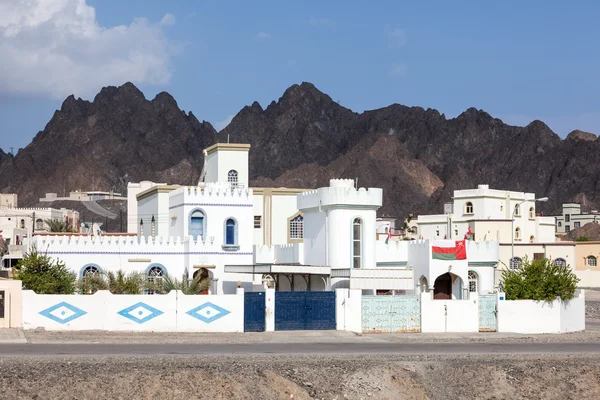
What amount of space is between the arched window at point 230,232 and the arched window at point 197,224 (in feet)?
3.98

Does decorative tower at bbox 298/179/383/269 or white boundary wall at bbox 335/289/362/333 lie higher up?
decorative tower at bbox 298/179/383/269

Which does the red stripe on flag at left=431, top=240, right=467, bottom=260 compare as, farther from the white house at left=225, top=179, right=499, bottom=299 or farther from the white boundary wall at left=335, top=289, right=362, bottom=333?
the white boundary wall at left=335, top=289, right=362, bottom=333

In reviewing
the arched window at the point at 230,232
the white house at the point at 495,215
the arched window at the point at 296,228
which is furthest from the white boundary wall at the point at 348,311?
the white house at the point at 495,215

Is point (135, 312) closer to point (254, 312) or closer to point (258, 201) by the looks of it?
point (254, 312)

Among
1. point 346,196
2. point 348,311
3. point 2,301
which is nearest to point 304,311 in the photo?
point 348,311

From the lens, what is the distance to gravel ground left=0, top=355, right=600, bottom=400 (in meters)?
23.3

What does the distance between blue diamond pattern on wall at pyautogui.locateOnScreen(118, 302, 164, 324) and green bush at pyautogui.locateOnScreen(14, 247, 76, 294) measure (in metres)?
4.91

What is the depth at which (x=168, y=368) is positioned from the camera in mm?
25094

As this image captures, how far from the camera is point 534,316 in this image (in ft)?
133

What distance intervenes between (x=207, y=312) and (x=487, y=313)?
12.0 meters

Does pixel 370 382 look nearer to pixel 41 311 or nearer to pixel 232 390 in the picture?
pixel 232 390

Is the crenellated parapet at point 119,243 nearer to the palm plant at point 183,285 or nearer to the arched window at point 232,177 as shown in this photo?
the palm plant at point 183,285

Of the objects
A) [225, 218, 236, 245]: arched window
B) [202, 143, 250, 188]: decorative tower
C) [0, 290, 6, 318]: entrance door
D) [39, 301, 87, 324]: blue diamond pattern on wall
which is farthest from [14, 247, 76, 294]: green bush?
[202, 143, 250, 188]: decorative tower

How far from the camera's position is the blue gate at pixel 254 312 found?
37969 mm
